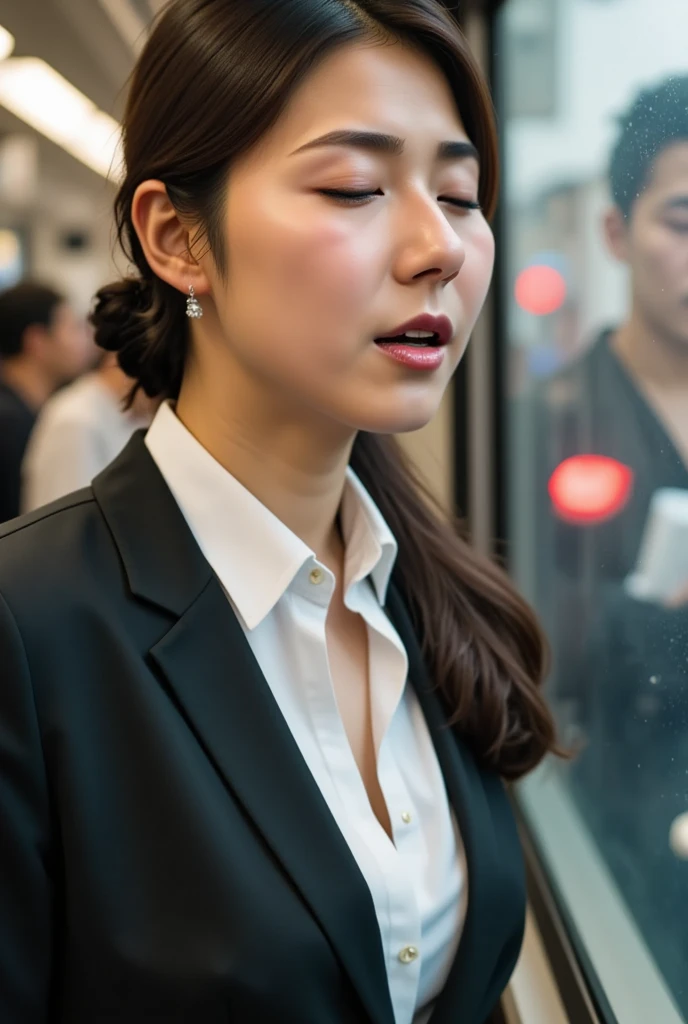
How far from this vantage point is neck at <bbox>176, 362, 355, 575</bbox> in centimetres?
99

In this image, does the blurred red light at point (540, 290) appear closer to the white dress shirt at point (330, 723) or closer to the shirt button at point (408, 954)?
the white dress shirt at point (330, 723)

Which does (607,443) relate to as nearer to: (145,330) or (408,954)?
(145,330)

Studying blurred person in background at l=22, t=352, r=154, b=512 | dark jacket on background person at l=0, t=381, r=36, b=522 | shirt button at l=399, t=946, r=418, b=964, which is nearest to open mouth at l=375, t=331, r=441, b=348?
shirt button at l=399, t=946, r=418, b=964

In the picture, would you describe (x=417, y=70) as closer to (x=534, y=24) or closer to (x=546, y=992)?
(x=546, y=992)

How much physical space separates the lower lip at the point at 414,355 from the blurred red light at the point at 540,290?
4.60ft

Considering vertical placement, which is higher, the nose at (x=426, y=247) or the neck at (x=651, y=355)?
the nose at (x=426, y=247)

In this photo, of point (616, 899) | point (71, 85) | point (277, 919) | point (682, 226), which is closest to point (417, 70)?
point (682, 226)

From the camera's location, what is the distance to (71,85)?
2.38 meters

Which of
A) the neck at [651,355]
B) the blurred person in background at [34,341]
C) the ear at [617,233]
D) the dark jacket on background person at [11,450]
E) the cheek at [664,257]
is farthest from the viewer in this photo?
the blurred person in background at [34,341]

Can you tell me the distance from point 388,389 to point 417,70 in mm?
307

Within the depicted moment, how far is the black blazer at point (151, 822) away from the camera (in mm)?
806

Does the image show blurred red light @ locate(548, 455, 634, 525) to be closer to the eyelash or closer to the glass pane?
the glass pane

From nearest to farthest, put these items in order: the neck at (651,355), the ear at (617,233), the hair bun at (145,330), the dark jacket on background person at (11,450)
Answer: the hair bun at (145,330) < the neck at (651,355) < the ear at (617,233) < the dark jacket on background person at (11,450)

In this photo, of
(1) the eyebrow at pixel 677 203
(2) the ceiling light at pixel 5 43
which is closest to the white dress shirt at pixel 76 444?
(2) the ceiling light at pixel 5 43
